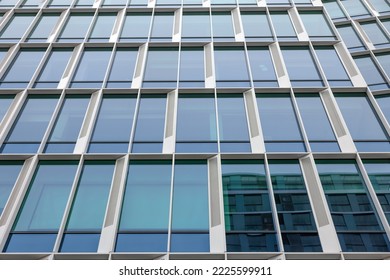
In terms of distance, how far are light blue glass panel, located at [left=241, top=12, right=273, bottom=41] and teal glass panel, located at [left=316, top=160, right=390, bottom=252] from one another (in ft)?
27.1

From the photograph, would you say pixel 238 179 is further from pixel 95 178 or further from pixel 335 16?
pixel 335 16

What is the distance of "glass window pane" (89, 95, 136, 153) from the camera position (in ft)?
42.2

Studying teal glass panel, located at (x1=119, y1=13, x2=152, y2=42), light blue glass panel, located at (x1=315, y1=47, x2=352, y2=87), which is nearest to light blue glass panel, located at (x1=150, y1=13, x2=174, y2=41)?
teal glass panel, located at (x1=119, y1=13, x2=152, y2=42)

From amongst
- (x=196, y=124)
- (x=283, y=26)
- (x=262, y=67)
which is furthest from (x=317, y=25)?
Result: (x=196, y=124)

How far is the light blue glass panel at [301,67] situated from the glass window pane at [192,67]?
3.80 metres

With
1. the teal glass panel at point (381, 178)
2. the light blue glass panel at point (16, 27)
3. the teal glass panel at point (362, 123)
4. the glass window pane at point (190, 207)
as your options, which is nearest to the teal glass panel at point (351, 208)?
the teal glass panel at point (381, 178)

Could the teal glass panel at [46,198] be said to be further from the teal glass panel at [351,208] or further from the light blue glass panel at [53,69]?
the teal glass panel at [351,208]

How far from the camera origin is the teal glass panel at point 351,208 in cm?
1012

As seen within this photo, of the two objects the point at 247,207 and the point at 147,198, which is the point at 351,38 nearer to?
the point at 247,207

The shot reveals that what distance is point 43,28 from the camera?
18.8 metres

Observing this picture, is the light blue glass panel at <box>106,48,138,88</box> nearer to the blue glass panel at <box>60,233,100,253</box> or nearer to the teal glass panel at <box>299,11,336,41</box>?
the blue glass panel at <box>60,233,100,253</box>

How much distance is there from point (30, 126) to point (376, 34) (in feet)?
58.1

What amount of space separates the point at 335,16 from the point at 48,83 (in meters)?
16.3

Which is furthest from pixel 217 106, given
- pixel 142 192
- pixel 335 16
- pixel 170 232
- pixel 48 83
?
pixel 335 16
